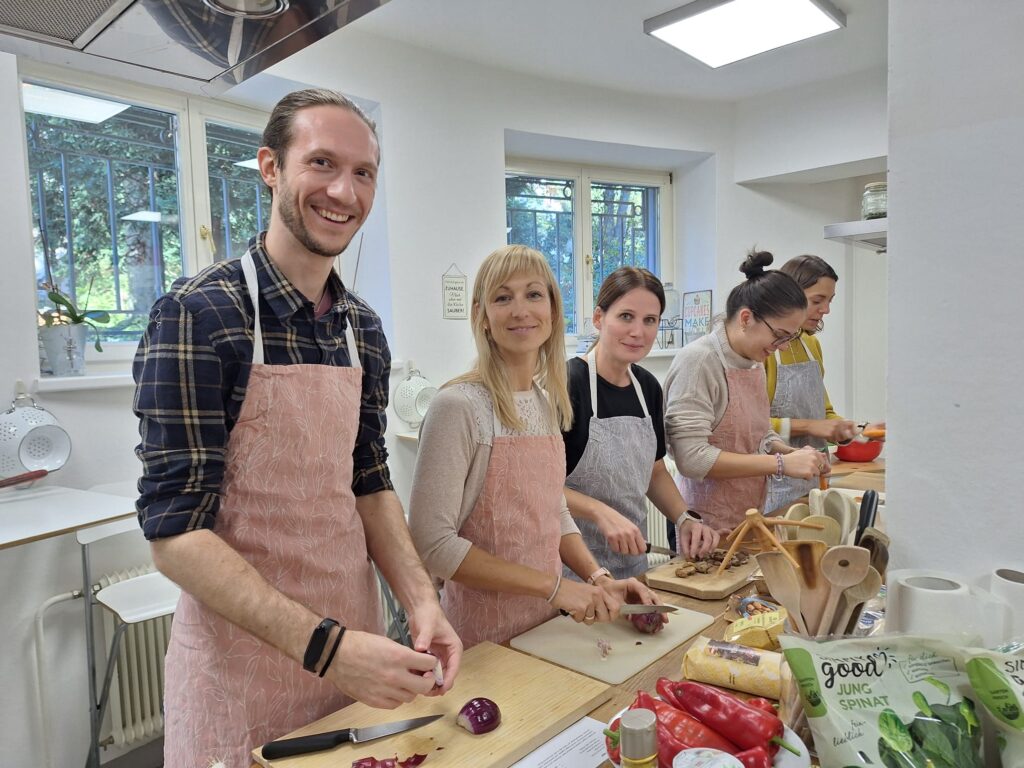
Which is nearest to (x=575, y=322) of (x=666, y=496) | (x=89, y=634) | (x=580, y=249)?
(x=580, y=249)

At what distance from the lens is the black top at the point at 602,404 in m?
1.74

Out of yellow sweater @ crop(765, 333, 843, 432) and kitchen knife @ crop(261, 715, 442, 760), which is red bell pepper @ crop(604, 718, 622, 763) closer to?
kitchen knife @ crop(261, 715, 442, 760)

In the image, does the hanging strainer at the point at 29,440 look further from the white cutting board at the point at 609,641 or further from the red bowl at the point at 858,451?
the red bowl at the point at 858,451

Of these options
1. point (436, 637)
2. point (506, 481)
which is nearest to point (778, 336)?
point (506, 481)

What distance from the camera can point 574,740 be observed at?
2.87 ft

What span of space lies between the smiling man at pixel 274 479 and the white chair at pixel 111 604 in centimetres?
106

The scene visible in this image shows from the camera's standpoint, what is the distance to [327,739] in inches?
33.5

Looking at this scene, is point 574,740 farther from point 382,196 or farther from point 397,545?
point 382,196

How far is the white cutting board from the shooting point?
1.08 metres

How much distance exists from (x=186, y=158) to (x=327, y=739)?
2.53 m

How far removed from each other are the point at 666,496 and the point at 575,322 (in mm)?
2482

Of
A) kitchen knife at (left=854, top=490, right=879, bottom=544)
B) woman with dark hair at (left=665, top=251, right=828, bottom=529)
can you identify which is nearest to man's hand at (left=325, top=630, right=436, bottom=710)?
kitchen knife at (left=854, top=490, right=879, bottom=544)

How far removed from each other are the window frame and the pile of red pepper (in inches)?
96.9

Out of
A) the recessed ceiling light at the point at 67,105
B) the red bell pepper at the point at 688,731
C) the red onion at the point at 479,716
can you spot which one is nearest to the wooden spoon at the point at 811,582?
the red bell pepper at the point at 688,731
